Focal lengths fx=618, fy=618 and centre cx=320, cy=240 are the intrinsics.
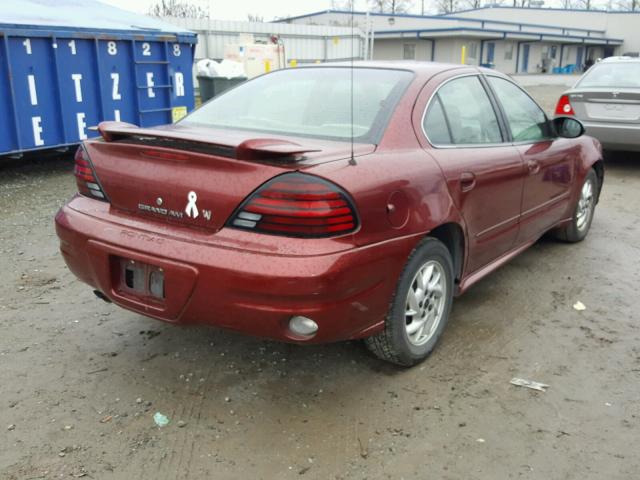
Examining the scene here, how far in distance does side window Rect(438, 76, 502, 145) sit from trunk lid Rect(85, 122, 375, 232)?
33.5 inches

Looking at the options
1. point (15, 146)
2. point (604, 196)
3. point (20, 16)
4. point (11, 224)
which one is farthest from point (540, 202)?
point (20, 16)

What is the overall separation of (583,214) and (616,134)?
342cm

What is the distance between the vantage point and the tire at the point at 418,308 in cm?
302

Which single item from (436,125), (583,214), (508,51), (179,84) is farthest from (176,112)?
(508,51)

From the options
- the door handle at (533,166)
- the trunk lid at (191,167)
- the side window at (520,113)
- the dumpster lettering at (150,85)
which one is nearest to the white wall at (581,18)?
the dumpster lettering at (150,85)

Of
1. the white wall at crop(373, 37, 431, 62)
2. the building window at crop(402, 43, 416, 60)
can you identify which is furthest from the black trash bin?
the building window at crop(402, 43, 416, 60)

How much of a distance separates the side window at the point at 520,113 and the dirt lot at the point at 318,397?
3.74 ft

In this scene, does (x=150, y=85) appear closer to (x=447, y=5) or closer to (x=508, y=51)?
(x=508, y=51)

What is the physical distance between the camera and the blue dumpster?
25.2 feet

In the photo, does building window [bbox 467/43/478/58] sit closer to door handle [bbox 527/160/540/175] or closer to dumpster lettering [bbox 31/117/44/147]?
dumpster lettering [bbox 31/117/44/147]

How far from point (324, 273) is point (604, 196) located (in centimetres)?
614

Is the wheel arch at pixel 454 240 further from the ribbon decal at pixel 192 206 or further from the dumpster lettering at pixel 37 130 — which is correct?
the dumpster lettering at pixel 37 130

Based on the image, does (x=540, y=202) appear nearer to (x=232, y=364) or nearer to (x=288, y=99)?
(x=288, y=99)

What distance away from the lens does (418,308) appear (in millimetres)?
3234
